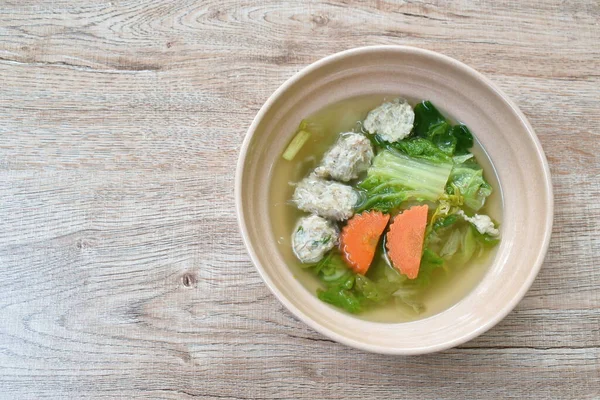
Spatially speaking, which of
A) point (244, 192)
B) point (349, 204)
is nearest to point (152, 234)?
point (244, 192)

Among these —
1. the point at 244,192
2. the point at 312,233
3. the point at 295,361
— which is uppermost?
the point at 244,192

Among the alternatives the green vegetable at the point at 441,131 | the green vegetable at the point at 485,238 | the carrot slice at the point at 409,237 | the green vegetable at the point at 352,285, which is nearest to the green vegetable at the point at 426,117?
the green vegetable at the point at 441,131

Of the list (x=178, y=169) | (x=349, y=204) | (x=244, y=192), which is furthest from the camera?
(x=178, y=169)

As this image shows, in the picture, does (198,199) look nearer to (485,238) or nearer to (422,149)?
(422,149)

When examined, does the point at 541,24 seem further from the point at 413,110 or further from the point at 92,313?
the point at 92,313

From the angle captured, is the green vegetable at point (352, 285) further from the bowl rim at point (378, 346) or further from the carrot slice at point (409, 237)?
the bowl rim at point (378, 346)

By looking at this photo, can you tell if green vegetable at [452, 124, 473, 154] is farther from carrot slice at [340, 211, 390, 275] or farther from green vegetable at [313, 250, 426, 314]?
green vegetable at [313, 250, 426, 314]

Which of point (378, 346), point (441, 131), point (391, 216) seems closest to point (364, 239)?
point (391, 216)

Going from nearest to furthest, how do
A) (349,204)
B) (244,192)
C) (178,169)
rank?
(244,192), (349,204), (178,169)
